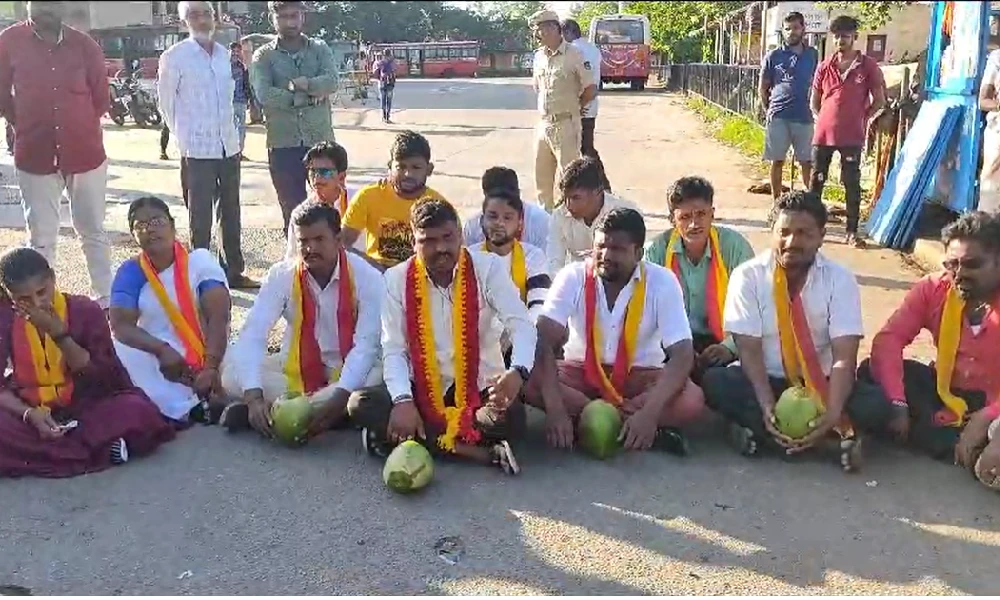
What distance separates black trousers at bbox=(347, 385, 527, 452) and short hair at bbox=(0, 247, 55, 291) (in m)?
1.30

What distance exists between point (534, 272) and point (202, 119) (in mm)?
2785

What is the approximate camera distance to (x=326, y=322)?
4312mm

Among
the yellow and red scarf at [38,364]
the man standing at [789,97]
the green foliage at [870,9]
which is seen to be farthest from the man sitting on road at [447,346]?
the green foliage at [870,9]

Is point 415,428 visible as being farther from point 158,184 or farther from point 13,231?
point 158,184

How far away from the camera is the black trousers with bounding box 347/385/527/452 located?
3.82m

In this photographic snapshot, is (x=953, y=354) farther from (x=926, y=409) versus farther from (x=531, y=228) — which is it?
(x=531, y=228)

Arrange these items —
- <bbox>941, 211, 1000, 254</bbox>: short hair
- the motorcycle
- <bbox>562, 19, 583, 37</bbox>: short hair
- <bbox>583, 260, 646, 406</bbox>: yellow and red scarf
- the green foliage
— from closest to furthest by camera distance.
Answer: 1. <bbox>941, 211, 1000, 254</bbox>: short hair
2. <bbox>583, 260, 646, 406</bbox>: yellow and red scarf
3. <bbox>562, 19, 583, 37</bbox>: short hair
4. the green foliage
5. the motorcycle

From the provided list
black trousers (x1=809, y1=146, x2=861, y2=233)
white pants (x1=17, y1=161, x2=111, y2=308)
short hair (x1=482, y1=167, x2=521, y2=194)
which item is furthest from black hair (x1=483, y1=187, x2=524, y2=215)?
black trousers (x1=809, y1=146, x2=861, y2=233)

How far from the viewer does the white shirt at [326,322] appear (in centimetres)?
409

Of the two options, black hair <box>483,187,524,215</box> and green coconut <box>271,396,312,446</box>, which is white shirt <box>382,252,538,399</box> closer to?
green coconut <box>271,396,312,446</box>

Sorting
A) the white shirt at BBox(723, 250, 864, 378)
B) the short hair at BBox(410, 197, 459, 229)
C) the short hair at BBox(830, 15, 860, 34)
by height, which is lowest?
the white shirt at BBox(723, 250, 864, 378)

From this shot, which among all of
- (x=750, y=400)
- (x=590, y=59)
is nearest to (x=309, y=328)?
(x=750, y=400)

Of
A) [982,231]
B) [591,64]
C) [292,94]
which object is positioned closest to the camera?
[982,231]

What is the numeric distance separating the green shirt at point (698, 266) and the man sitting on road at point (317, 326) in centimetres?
131
